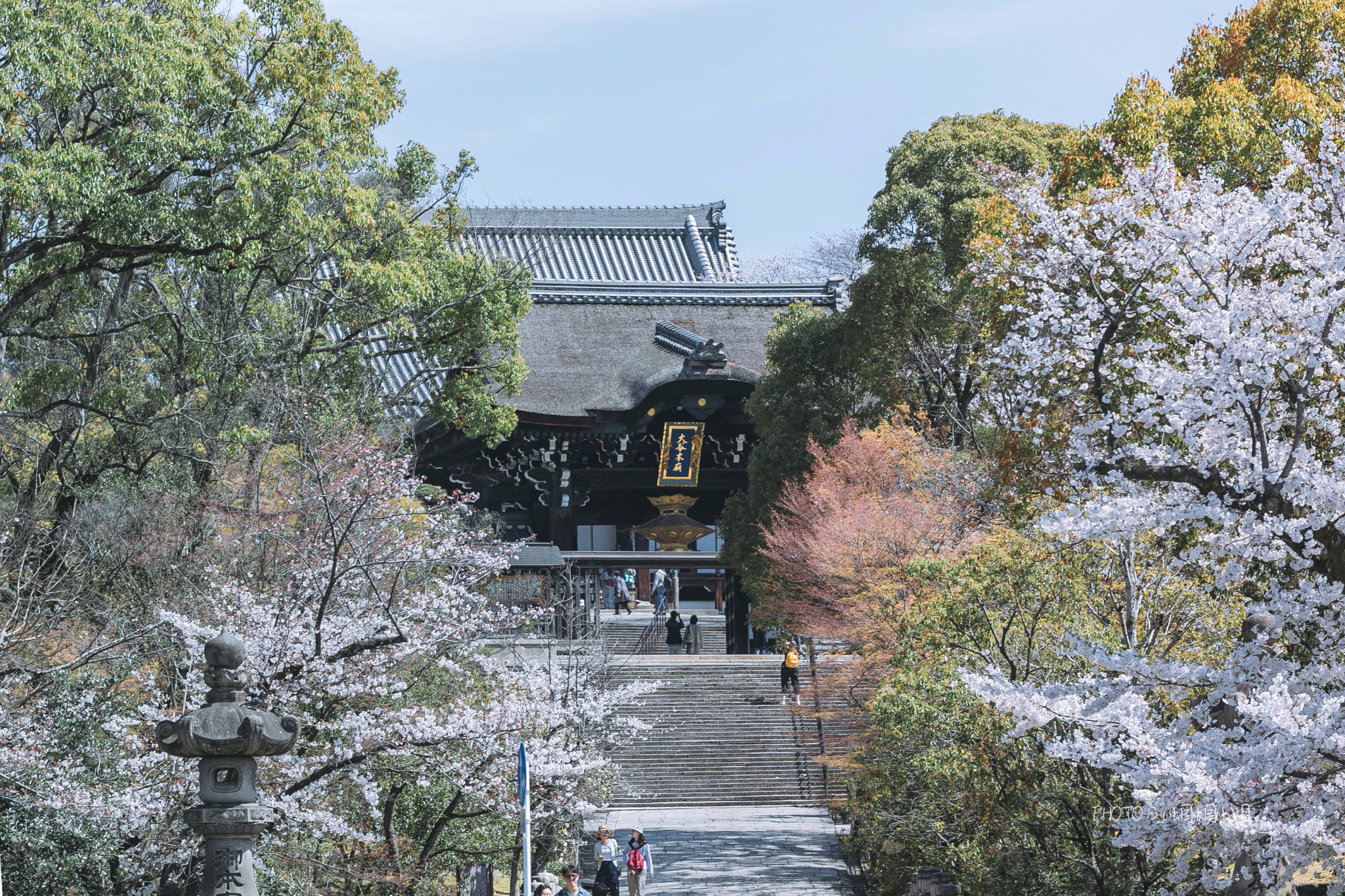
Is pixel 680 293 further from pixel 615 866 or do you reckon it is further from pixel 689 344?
pixel 615 866

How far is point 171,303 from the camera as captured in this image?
51.1ft

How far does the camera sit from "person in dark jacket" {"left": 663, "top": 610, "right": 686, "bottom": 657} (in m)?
26.1

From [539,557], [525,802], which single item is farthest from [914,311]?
[525,802]

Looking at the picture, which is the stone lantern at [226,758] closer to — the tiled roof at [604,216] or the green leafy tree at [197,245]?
the green leafy tree at [197,245]

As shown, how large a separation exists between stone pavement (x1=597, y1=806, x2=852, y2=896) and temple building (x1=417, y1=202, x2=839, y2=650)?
26.6 ft

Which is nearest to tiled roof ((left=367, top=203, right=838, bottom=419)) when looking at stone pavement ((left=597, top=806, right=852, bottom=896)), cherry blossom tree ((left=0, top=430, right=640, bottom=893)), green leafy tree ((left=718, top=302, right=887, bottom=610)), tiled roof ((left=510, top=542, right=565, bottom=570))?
tiled roof ((left=510, top=542, right=565, bottom=570))

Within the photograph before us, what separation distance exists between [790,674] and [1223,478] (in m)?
14.4

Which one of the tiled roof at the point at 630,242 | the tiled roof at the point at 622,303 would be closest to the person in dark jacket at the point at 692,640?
the tiled roof at the point at 622,303

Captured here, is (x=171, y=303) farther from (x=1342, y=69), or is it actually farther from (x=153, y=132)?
(x=1342, y=69)

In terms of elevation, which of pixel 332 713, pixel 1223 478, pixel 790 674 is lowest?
pixel 790 674

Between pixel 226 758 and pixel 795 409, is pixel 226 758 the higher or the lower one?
the lower one

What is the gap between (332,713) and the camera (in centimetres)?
1099

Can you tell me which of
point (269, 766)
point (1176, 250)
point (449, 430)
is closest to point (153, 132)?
point (269, 766)

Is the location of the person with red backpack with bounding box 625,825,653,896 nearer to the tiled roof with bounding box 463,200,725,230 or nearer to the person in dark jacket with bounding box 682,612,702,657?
the person in dark jacket with bounding box 682,612,702,657
